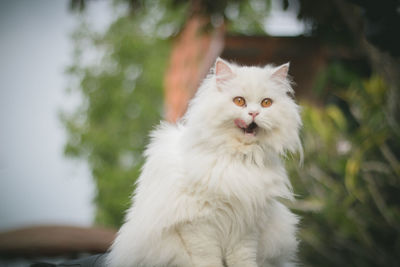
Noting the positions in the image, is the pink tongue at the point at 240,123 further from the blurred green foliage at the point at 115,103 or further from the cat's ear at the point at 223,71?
the blurred green foliage at the point at 115,103

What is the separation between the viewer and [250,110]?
149 centimetres

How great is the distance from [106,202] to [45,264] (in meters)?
9.23

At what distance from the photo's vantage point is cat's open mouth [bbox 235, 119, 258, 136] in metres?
1.52

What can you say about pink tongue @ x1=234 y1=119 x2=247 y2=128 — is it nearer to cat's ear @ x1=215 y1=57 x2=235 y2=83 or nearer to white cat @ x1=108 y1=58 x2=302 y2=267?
white cat @ x1=108 y1=58 x2=302 y2=267

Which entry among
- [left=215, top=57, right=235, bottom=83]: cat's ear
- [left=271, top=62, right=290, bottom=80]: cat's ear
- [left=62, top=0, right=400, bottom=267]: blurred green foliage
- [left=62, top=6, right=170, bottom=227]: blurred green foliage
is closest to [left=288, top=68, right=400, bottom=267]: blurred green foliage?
[left=62, top=0, right=400, bottom=267]: blurred green foliage

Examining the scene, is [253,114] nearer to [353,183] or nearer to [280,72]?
[280,72]

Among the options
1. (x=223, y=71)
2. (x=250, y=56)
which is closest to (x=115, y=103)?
(x=250, y=56)

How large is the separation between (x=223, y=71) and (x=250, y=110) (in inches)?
9.5

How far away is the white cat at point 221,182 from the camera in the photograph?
148 centimetres

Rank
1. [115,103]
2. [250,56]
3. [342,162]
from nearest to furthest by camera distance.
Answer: [342,162] < [250,56] < [115,103]

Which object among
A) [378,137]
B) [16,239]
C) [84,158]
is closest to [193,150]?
[378,137]

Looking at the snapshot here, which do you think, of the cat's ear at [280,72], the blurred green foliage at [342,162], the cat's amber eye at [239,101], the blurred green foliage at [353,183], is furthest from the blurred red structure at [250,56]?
the cat's amber eye at [239,101]

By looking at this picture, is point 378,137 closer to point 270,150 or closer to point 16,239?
point 270,150

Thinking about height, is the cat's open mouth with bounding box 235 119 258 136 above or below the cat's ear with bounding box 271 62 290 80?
below
